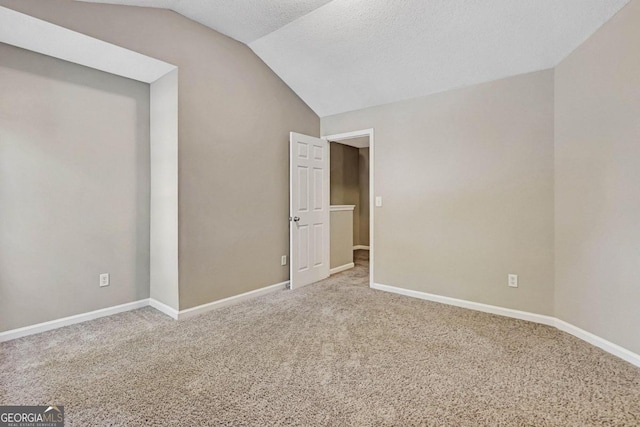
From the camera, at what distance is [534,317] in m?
2.86

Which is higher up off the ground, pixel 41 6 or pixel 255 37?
pixel 255 37

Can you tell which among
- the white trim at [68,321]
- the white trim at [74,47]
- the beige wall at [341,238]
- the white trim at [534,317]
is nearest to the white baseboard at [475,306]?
the white trim at [534,317]

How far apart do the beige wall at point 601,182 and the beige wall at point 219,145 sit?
2915 mm

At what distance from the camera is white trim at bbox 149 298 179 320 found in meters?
2.95

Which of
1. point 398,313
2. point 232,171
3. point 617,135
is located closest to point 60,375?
point 232,171

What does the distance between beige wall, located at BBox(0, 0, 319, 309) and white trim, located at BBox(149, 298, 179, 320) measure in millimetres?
116

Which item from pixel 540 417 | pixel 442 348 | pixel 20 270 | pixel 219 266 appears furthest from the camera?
pixel 219 266

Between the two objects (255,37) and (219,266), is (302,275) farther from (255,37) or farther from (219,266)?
(255,37)

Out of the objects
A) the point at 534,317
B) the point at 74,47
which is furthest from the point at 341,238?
the point at 74,47

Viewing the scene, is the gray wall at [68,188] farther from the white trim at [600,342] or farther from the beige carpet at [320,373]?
the white trim at [600,342]

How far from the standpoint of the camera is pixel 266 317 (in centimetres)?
299

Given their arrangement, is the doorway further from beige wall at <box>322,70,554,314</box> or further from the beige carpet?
the beige carpet

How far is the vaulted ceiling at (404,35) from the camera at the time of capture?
7.88 feet

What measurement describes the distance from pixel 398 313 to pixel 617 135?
2.26 metres
